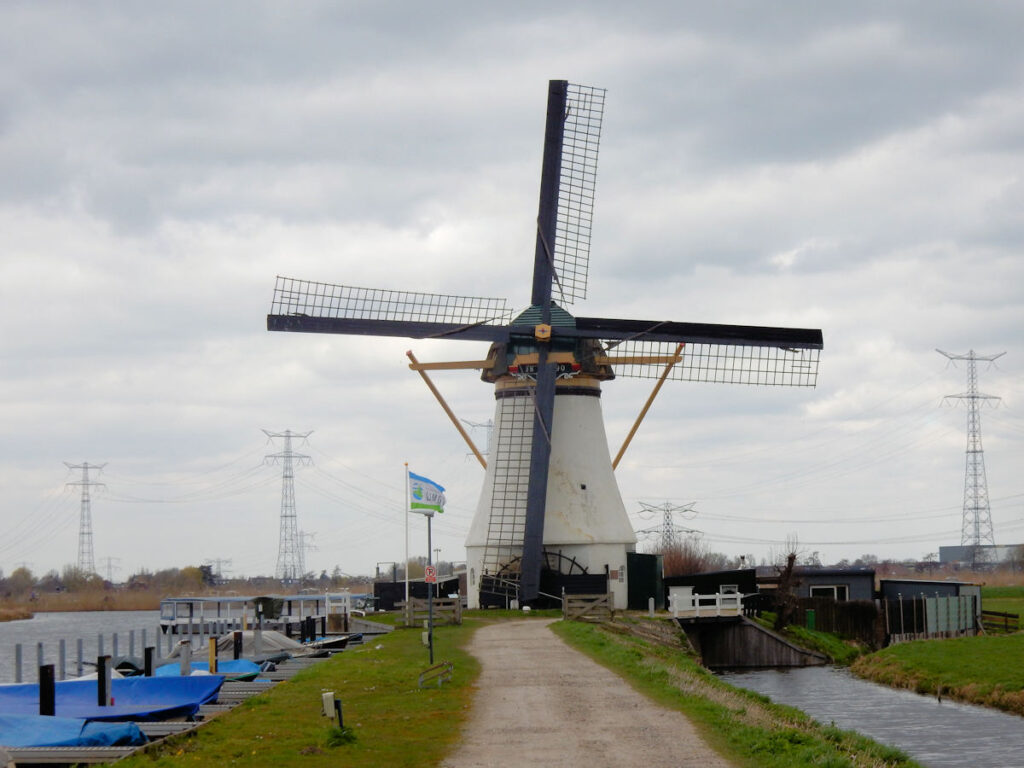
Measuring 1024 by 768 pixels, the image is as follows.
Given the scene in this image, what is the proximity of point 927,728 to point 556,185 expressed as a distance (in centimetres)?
2593

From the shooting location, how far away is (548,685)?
2530 centimetres

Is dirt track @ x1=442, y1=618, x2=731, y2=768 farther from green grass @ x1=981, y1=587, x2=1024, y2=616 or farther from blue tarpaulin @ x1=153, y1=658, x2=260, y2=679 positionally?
green grass @ x1=981, y1=587, x2=1024, y2=616

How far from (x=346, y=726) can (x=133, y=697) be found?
6399 millimetres

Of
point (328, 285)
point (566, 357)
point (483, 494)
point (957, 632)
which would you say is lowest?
point (957, 632)

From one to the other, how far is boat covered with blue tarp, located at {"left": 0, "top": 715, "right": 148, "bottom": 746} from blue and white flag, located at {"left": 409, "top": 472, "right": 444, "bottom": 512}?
54.7ft

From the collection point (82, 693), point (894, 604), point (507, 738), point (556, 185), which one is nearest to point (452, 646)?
point (82, 693)

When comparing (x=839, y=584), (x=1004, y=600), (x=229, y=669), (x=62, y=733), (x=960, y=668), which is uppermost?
(x=62, y=733)

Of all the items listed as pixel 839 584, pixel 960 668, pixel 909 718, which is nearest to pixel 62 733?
pixel 909 718

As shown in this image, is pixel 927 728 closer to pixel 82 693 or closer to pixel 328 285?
pixel 82 693

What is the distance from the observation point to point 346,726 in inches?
805

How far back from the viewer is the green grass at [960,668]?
1321 inches

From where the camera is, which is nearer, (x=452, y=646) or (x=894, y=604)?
(x=452, y=646)

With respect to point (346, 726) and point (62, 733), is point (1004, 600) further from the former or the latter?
point (62, 733)

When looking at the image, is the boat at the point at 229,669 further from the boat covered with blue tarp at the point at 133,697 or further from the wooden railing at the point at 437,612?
the wooden railing at the point at 437,612
